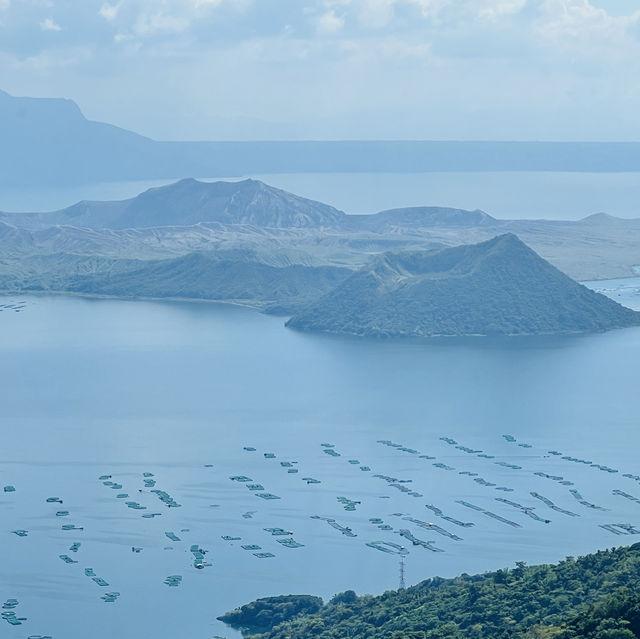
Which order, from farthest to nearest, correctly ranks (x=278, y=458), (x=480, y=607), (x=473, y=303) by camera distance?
1. (x=473, y=303)
2. (x=278, y=458)
3. (x=480, y=607)

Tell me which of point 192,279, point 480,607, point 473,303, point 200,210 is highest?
point 200,210

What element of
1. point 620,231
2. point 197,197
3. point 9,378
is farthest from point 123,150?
point 9,378

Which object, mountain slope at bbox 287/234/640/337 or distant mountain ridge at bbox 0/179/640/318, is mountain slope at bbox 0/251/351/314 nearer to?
distant mountain ridge at bbox 0/179/640/318

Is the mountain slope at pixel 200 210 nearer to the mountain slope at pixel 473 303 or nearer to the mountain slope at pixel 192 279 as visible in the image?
the mountain slope at pixel 192 279

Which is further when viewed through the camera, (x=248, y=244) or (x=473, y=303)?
(x=248, y=244)

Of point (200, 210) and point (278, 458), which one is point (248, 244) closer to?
point (200, 210)

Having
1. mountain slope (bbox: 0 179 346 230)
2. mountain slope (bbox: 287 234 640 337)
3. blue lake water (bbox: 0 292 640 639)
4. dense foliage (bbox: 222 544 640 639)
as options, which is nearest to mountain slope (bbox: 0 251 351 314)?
mountain slope (bbox: 287 234 640 337)

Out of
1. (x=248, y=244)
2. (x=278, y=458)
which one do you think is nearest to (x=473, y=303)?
(x=278, y=458)
